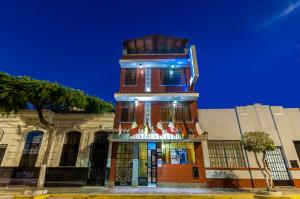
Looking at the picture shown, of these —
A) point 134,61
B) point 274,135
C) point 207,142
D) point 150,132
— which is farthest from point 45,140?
point 274,135

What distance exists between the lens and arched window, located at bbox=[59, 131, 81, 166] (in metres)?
16.0

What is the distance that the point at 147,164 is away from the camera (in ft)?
49.1

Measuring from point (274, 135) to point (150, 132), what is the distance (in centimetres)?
1120

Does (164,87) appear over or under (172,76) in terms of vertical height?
under

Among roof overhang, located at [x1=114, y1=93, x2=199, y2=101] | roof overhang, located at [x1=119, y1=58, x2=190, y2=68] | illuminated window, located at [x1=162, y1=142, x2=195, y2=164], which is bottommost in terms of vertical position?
illuminated window, located at [x1=162, y1=142, x2=195, y2=164]

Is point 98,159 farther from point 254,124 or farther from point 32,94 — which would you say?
point 254,124

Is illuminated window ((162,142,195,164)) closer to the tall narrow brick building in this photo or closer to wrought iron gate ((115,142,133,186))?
the tall narrow brick building

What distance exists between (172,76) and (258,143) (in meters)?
9.93

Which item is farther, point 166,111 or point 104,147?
point 166,111

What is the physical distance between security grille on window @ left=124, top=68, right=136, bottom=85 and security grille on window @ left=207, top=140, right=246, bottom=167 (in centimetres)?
970

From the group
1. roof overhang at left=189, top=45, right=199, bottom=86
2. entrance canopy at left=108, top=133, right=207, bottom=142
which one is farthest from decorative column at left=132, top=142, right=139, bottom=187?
roof overhang at left=189, top=45, right=199, bottom=86

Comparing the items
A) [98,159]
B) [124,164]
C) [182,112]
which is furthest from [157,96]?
[98,159]

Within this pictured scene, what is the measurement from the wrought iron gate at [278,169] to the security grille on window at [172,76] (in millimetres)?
10326

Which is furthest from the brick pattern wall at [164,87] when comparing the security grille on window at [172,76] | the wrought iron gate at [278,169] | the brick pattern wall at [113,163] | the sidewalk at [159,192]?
the wrought iron gate at [278,169]
